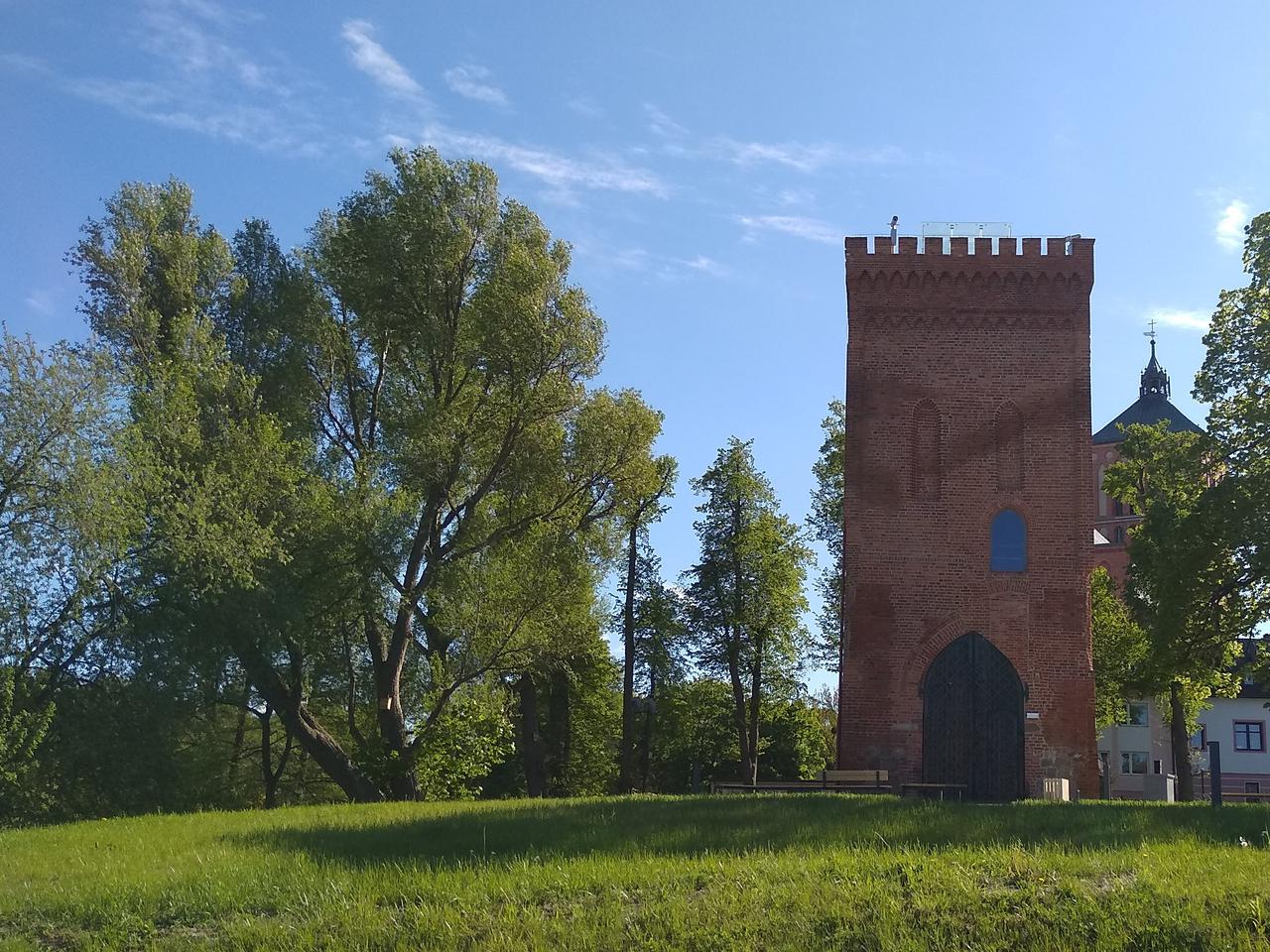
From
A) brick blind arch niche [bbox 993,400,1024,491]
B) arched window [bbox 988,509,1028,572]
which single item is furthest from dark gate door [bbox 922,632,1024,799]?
brick blind arch niche [bbox 993,400,1024,491]

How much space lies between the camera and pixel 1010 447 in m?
26.4

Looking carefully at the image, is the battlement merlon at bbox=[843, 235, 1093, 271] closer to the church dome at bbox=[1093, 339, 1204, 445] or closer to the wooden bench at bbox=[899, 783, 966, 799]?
the wooden bench at bbox=[899, 783, 966, 799]

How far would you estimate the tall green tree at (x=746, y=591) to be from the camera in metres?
42.1

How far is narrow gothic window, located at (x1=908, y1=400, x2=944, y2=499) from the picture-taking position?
86.7 feet

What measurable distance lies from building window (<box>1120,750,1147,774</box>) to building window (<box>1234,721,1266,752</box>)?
14.0 ft

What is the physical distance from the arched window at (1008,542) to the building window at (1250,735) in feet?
139

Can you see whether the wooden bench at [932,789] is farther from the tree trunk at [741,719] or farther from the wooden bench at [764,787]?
the tree trunk at [741,719]

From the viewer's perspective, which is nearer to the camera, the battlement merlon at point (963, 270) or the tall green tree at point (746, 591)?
the battlement merlon at point (963, 270)

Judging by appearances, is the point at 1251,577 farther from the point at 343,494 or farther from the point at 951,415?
the point at 343,494

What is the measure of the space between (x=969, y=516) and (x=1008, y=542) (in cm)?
91

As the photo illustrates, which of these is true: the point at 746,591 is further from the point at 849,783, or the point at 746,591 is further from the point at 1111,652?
the point at 849,783

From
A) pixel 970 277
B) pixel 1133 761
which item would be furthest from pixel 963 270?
pixel 1133 761

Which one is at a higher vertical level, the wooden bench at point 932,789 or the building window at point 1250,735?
the building window at point 1250,735

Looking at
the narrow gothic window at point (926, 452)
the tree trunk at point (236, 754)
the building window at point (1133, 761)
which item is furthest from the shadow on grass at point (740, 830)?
the building window at point (1133, 761)
